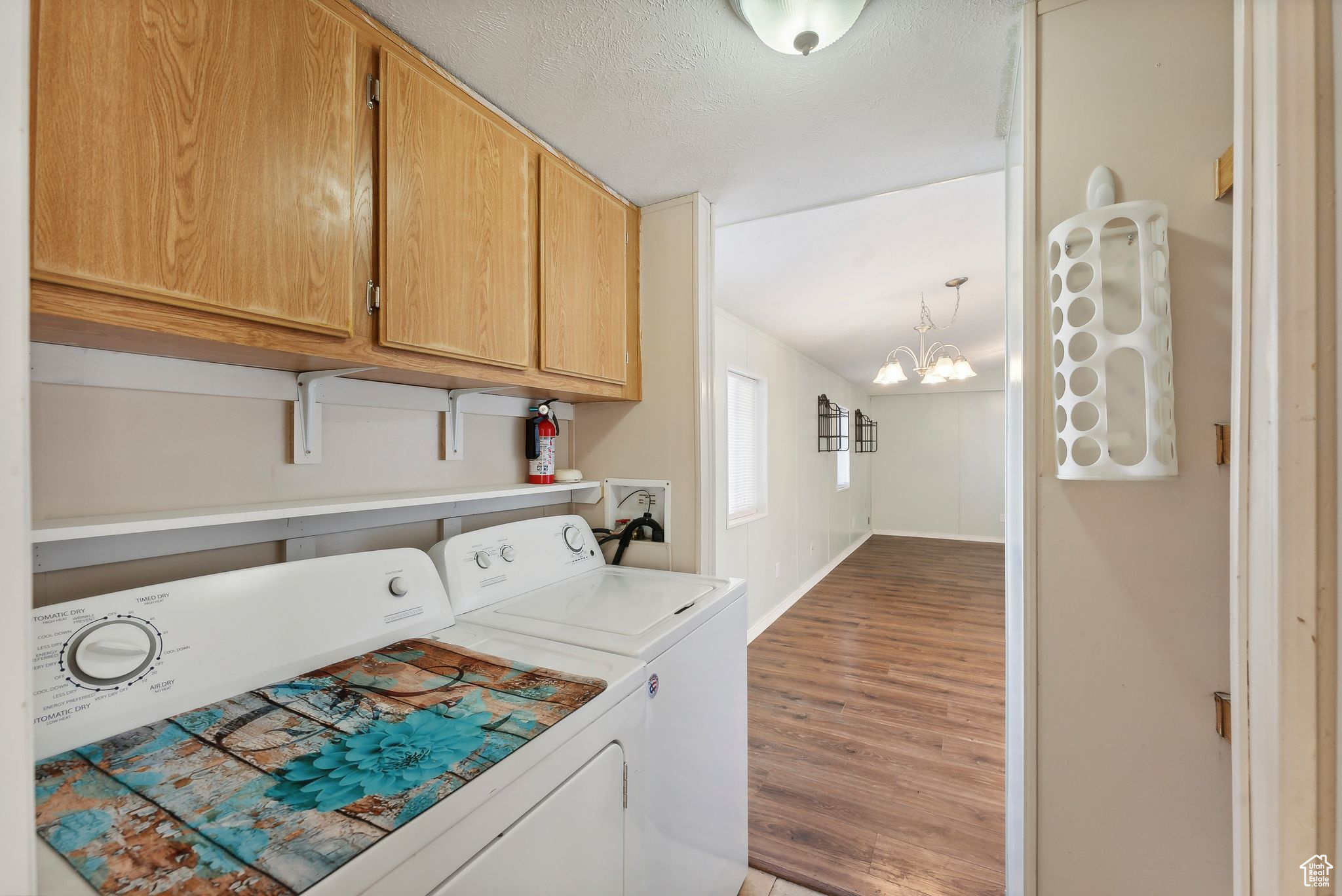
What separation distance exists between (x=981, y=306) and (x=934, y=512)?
499 centimetres

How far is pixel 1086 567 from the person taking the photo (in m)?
1.03

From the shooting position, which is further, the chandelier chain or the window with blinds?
the window with blinds

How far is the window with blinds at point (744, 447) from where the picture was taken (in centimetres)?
384

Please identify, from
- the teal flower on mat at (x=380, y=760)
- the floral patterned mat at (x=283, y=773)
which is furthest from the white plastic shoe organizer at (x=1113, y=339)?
the teal flower on mat at (x=380, y=760)

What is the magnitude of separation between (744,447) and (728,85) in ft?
9.61

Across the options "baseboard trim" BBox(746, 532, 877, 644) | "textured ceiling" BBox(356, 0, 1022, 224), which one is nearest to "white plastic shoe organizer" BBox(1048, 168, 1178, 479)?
"textured ceiling" BBox(356, 0, 1022, 224)

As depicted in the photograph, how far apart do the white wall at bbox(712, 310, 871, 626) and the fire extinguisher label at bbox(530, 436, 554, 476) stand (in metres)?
1.14

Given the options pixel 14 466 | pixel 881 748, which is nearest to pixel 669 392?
pixel 14 466

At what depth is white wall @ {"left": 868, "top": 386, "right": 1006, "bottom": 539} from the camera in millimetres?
7652

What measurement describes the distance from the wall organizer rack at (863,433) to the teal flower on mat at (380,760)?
7343 millimetres

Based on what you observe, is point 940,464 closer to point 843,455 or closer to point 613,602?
point 843,455

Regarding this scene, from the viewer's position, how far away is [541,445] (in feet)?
5.97

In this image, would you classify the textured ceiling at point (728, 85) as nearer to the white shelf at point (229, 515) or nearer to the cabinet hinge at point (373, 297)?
the cabinet hinge at point (373, 297)

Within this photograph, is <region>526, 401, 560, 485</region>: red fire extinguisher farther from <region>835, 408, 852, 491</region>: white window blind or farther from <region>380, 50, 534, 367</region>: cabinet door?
<region>835, 408, 852, 491</region>: white window blind
